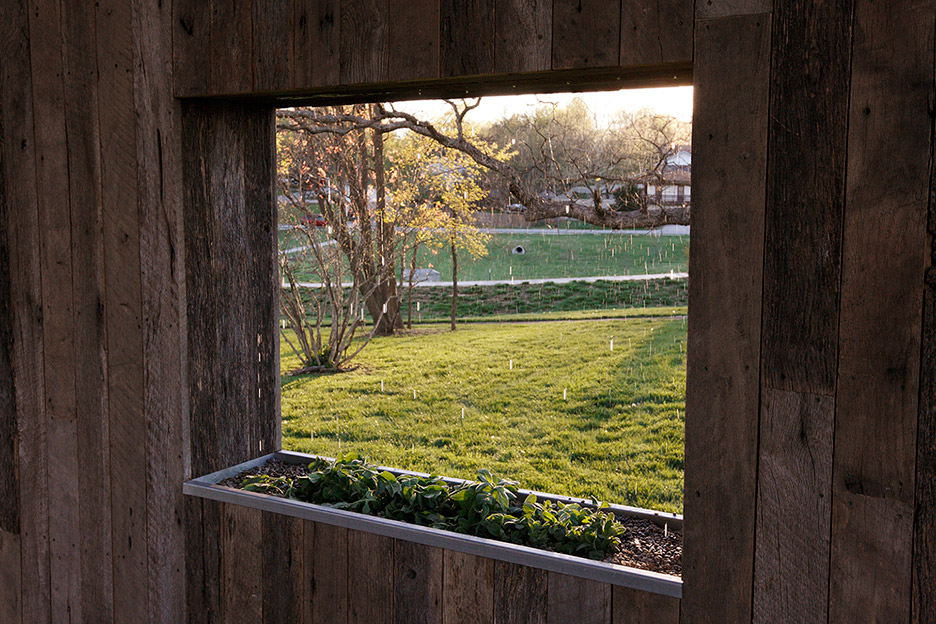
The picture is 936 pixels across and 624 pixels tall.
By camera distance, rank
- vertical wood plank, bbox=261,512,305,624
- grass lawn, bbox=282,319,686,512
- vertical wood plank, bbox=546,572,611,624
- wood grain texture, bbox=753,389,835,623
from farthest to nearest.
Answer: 1. grass lawn, bbox=282,319,686,512
2. vertical wood plank, bbox=261,512,305,624
3. vertical wood plank, bbox=546,572,611,624
4. wood grain texture, bbox=753,389,835,623

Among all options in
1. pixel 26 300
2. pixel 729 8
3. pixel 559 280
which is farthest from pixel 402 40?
pixel 559 280

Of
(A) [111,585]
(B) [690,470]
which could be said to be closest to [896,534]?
(B) [690,470]

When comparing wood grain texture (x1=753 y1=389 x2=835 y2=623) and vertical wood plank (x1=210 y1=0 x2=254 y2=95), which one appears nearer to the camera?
wood grain texture (x1=753 y1=389 x2=835 y2=623)

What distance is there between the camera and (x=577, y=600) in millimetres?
1614

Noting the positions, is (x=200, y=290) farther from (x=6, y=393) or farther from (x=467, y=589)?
(x=467, y=589)

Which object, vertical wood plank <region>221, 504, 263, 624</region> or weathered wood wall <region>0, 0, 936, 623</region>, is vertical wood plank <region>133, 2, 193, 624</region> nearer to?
weathered wood wall <region>0, 0, 936, 623</region>

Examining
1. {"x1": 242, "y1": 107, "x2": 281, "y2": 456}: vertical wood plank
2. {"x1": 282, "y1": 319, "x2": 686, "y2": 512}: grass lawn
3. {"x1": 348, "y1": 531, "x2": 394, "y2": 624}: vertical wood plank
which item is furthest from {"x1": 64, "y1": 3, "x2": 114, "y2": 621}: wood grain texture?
{"x1": 282, "y1": 319, "x2": 686, "y2": 512}: grass lawn

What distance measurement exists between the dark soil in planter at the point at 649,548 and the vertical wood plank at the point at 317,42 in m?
1.23

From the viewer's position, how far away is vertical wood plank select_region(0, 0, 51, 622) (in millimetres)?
2271

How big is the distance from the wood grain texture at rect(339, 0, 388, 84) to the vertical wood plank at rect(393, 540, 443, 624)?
3.47ft

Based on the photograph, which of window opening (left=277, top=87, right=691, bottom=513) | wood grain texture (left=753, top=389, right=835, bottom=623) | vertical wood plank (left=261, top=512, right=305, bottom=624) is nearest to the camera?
wood grain texture (left=753, top=389, right=835, bottom=623)

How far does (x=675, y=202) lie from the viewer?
221 inches

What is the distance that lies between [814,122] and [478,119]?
743 centimetres

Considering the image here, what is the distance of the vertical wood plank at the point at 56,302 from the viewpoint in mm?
2211
